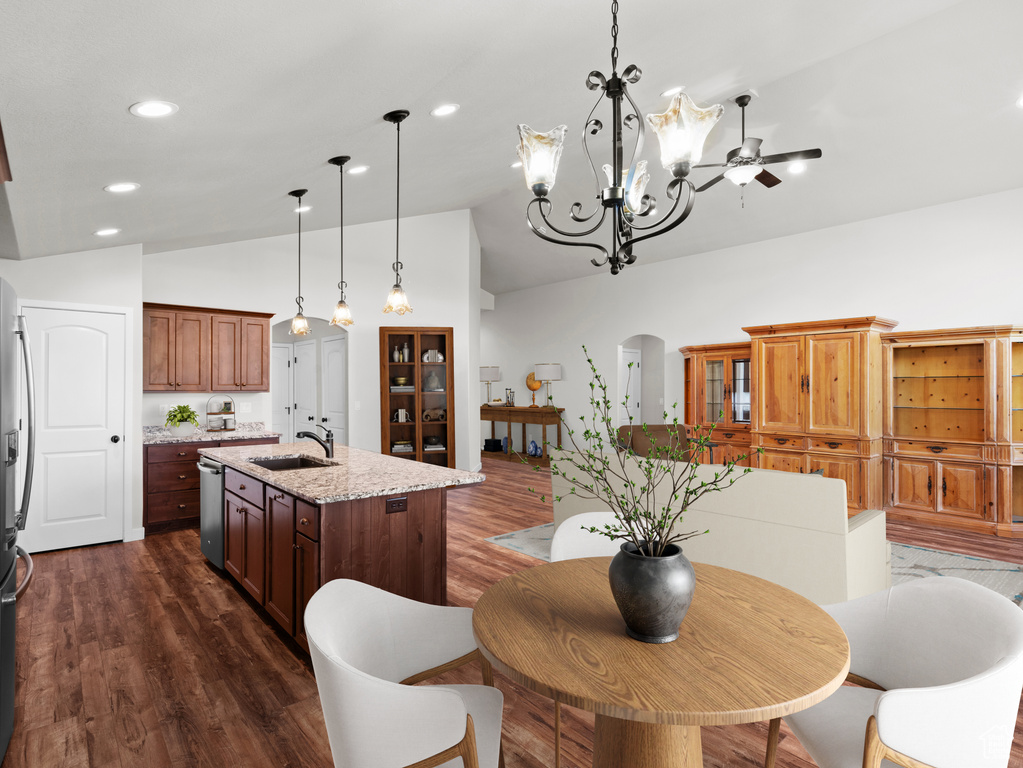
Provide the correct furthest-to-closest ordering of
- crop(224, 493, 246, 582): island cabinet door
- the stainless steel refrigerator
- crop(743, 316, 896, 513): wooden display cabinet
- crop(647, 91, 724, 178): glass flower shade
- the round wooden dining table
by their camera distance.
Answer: crop(743, 316, 896, 513): wooden display cabinet → crop(224, 493, 246, 582): island cabinet door → the stainless steel refrigerator → crop(647, 91, 724, 178): glass flower shade → the round wooden dining table

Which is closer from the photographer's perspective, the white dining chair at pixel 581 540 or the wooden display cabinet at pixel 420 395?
the white dining chair at pixel 581 540

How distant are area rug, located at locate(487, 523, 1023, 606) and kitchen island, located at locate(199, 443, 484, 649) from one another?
1.43 meters

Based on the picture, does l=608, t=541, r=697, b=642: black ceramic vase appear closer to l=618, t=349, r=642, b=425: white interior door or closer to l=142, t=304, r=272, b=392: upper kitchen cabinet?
l=142, t=304, r=272, b=392: upper kitchen cabinet

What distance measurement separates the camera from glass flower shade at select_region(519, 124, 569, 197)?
2.04m

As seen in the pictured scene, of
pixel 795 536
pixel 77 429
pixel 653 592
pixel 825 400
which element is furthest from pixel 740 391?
pixel 77 429

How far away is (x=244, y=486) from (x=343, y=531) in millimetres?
1158

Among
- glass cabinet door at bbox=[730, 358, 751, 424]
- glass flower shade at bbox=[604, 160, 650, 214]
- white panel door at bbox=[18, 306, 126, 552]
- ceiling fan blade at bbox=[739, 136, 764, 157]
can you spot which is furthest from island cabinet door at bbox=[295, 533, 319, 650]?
glass cabinet door at bbox=[730, 358, 751, 424]

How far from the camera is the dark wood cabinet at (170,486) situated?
504cm

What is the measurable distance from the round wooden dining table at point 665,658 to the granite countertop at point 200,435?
14.8 feet

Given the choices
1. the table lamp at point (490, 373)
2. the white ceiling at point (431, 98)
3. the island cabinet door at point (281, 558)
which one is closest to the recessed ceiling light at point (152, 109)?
the white ceiling at point (431, 98)

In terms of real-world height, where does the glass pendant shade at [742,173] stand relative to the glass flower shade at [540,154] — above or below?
above

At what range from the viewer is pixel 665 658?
124 centimetres

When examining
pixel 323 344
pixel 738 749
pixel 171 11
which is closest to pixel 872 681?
pixel 738 749

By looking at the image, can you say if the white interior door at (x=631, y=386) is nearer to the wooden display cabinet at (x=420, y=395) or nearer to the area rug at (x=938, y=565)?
the wooden display cabinet at (x=420, y=395)
